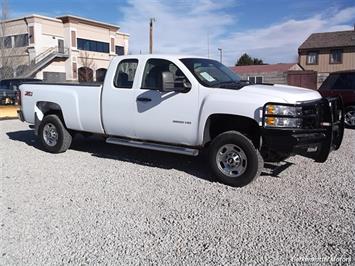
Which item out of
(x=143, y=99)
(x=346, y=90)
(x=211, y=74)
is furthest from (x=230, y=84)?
(x=346, y=90)

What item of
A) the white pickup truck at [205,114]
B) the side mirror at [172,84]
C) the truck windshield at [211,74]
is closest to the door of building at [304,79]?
the truck windshield at [211,74]

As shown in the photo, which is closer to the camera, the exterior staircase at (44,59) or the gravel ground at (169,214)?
the gravel ground at (169,214)

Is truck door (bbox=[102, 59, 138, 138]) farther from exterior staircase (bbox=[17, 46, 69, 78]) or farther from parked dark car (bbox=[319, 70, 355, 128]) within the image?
exterior staircase (bbox=[17, 46, 69, 78])

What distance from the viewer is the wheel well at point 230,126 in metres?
5.49

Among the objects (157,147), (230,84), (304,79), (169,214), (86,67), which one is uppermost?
(86,67)

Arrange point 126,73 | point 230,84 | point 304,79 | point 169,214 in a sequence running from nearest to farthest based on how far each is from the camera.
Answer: point 169,214
point 230,84
point 126,73
point 304,79

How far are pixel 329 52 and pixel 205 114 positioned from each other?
41.0m

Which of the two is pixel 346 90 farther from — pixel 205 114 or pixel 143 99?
pixel 143 99

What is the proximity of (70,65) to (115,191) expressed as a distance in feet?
171

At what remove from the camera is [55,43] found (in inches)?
2071

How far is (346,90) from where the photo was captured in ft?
36.9

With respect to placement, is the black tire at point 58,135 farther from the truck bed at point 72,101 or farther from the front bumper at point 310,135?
the front bumper at point 310,135

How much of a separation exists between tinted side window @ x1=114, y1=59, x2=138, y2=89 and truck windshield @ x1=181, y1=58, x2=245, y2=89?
3.27 ft

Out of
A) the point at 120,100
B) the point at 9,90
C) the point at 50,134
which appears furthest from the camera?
the point at 9,90
